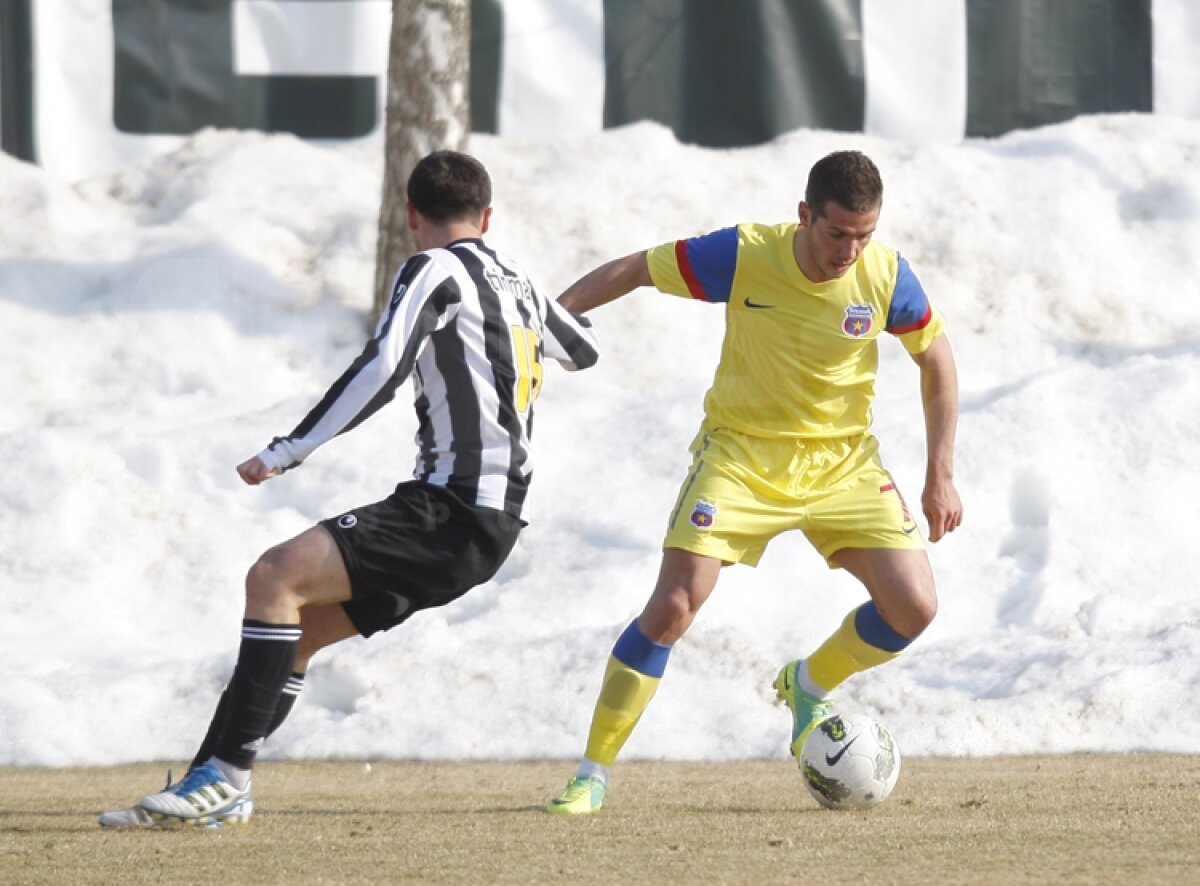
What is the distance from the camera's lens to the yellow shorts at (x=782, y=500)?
5656mm

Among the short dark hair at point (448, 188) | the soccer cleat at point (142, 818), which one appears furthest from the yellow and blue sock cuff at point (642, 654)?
the short dark hair at point (448, 188)

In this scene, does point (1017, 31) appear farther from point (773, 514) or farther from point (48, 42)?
point (773, 514)

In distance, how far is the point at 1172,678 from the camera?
7.43 metres

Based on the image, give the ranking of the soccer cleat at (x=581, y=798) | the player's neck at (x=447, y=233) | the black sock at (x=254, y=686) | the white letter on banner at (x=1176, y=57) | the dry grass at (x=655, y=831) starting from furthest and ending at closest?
the white letter on banner at (x=1176, y=57)
the soccer cleat at (x=581, y=798)
the player's neck at (x=447, y=233)
the black sock at (x=254, y=686)
the dry grass at (x=655, y=831)

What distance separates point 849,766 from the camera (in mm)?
5527

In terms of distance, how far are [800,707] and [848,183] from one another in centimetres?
178

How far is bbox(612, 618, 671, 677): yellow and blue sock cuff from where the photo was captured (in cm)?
567

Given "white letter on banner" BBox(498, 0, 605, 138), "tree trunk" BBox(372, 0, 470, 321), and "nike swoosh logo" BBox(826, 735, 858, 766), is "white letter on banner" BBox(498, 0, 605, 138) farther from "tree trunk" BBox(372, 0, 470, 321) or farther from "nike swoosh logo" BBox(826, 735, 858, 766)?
"nike swoosh logo" BBox(826, 735, 858, 766)

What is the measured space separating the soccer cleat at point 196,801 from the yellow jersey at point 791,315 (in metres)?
2.00

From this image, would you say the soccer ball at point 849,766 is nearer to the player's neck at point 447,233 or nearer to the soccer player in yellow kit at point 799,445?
the soccer player in yellow kit at point 799,445

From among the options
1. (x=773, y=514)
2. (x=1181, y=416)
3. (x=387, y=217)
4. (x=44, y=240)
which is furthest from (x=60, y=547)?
(x=1181, y=416)

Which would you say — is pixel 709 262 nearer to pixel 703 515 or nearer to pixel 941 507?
pixel 703 515

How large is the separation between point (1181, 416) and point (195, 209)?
22.8 feet

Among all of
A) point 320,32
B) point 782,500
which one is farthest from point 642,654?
point 320,32
